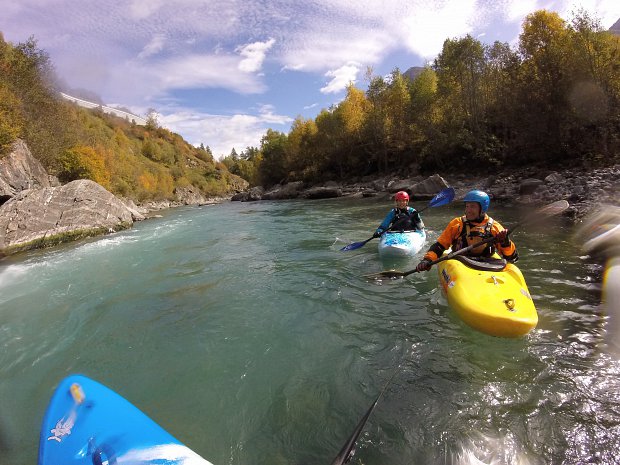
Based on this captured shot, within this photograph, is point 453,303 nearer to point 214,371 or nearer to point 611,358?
point 611,358

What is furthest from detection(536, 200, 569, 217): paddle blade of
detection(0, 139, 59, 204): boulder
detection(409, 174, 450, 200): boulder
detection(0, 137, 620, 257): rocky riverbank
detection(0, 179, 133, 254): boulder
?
detection(0, 139, 59, 204): boulder

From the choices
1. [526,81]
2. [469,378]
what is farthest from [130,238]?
[526,81]

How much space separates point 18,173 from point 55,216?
3816 mm

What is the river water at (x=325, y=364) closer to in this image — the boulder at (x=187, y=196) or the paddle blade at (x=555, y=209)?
→ the paddle blade at (x=555, y=209)

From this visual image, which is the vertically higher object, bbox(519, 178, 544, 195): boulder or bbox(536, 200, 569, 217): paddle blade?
bbox(536, 200, 569, 217): paddle blade

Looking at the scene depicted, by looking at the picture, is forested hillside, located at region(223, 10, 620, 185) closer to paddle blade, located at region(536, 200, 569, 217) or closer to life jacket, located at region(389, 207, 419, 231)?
life jacket, located at region(389, 207, 419, 231)

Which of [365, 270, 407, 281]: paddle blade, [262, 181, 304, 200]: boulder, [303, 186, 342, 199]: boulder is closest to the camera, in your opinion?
[365, 270, 407, 281]: paddle blade

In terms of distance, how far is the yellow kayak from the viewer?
3.14m

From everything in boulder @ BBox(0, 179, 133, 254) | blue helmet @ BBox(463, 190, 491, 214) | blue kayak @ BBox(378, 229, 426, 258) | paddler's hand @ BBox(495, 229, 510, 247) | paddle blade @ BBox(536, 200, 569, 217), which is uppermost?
boulder @ BBox(0, 179, 133, 254)

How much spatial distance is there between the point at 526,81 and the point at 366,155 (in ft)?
54.5

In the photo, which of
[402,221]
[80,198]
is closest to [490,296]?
[402,221]

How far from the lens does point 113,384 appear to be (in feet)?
11.1

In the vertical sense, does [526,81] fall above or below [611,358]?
above

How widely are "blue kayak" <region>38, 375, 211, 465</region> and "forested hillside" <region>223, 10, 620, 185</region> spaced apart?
1922 cm
